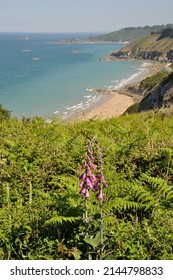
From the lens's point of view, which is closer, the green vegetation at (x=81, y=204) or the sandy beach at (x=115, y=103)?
the green vegetation at (x=81, y=204)

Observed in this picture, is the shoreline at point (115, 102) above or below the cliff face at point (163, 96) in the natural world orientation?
below

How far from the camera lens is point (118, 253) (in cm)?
405

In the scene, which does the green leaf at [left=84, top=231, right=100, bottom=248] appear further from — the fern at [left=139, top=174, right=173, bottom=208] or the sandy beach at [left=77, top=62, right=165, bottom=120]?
the sandy beach at [left=77, top=62, right=165, bottom=120]

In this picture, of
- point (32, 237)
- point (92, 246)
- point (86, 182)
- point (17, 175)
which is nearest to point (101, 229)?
point (92, 246)

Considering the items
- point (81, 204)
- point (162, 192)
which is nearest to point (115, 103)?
point (162, 192)

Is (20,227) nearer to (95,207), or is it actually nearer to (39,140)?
(95,207)

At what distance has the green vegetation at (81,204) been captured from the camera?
418 cm

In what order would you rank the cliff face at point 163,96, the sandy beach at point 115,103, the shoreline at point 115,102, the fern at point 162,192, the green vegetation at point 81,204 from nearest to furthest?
the green vegetation at point 81,204
the fern at point 162,192
the cliff face at point 163,96
the sandy beach at point 115,103
the shoreline at point 115,102

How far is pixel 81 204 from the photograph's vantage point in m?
4.61

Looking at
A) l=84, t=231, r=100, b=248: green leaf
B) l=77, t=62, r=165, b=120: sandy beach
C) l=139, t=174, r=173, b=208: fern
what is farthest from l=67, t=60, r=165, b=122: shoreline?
l=84, t=231, r=100, b=248: green leaf

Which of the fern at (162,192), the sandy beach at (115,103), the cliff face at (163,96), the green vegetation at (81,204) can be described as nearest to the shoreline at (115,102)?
the sandy beach at (115,103)

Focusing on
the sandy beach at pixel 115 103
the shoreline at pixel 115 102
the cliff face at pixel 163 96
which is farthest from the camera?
the shoreline at pixel 115 102

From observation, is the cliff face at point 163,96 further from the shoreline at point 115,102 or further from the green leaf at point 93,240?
the green leaf at point 93,240

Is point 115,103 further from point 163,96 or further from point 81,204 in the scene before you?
point 81,204
